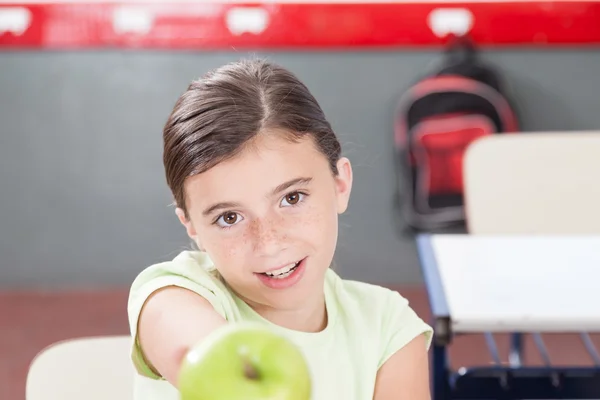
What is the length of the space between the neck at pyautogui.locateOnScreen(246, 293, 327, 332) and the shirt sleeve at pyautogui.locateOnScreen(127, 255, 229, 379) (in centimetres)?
7

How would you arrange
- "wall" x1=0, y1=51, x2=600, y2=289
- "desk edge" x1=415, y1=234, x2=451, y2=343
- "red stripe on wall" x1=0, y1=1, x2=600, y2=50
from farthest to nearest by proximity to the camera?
"wall" x1=0, y1=51, x2=600, y2=289 < "red stripe on wall" x1=0, y1=1, x2=600, y2=50 < "desk edge" x1=415, y1=234, x2=451, y2=343

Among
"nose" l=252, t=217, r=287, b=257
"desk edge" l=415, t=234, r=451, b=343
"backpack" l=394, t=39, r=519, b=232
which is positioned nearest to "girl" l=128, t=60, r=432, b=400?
"nose" l=252, t=217, r=287, b=257

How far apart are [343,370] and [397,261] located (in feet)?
7.25

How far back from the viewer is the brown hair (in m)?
0.89

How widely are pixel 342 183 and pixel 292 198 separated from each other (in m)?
0.15

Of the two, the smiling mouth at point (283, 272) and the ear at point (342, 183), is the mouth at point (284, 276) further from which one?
the ear at point (342, 183)

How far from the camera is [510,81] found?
10.1 ft

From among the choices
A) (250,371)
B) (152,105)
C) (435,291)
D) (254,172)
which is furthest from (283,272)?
(152,105)

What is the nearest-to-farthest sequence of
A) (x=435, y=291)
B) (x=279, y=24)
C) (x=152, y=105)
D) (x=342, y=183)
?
(x=342, y=183) < (x=435, y=291) < (x=279, y=24) < (x=152, y=105)

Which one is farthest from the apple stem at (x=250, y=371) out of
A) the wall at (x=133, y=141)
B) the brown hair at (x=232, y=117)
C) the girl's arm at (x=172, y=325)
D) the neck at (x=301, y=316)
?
the wall at (x=133, y=141)

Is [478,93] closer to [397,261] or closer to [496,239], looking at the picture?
[397,261]

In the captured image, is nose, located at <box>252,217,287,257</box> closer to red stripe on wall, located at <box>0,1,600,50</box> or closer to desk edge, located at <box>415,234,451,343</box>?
desk edge, located at <box>415,234,451,343</box>

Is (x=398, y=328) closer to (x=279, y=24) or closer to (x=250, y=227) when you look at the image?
(x=250, y=227)

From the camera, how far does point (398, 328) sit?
1119 mm
